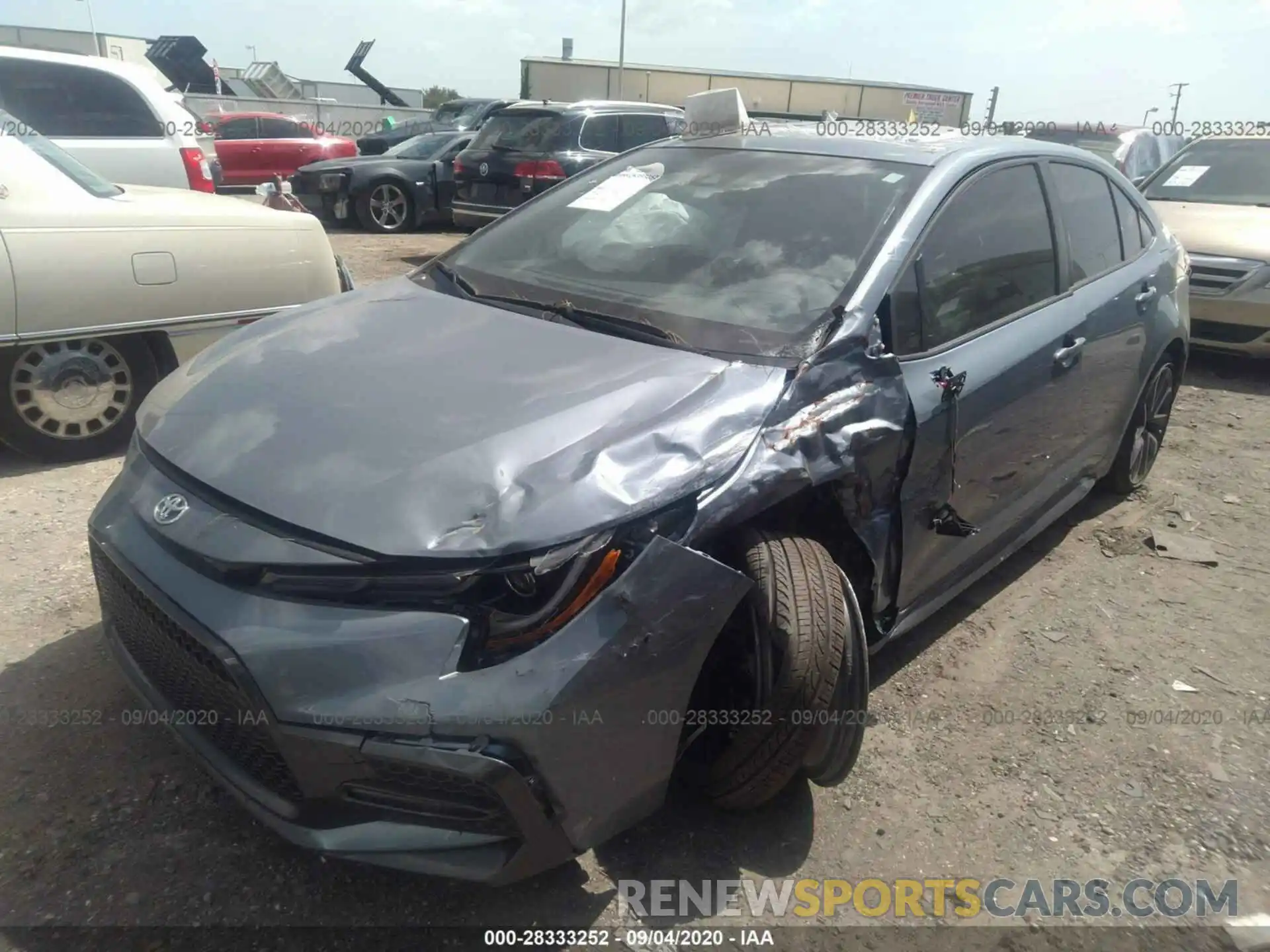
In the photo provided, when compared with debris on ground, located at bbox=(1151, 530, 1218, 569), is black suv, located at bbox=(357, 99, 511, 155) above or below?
above

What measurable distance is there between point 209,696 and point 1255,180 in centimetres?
868

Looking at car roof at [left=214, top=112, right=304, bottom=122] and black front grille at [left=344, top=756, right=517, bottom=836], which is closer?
black front grille at [left=344, top=756, right=517, bottom=836]

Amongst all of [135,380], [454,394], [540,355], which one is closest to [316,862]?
[454,394]

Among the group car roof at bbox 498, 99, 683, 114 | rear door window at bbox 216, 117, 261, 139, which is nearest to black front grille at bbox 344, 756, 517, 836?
car roof at bbox 498, 99, 683, 114

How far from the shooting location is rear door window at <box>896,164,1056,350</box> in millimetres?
2766

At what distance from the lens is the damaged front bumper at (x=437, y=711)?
1756 mm

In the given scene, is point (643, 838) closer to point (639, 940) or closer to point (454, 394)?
point (639, 940)

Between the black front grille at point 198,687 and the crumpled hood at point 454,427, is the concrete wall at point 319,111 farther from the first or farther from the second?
the black front grille at point 198,687

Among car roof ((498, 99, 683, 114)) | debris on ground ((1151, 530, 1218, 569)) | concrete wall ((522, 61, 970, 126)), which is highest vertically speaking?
concrete wall ((522, 61, 970, 126))

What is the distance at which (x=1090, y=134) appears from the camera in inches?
438

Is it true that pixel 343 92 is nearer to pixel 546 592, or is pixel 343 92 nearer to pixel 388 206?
pixel 388 206

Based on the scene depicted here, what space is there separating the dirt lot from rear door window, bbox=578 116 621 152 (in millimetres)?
7564

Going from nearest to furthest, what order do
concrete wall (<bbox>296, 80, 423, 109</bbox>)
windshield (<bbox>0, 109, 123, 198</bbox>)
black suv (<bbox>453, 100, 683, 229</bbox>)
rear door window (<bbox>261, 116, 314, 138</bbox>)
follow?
windshield (<bbox>0, 109, 123, 198</bbox>) → black suv (<bbox>453, 100, 683, 229</bbox>) → rear door window (<bbox>261, 116, 314, 138</bbox>) → concrete wall (<bbox>296, 80, 423, 109</bbox>)

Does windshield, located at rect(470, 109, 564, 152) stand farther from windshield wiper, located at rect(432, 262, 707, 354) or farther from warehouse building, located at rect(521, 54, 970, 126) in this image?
warehouse building, located at rect(521, 54, 970, 126)
